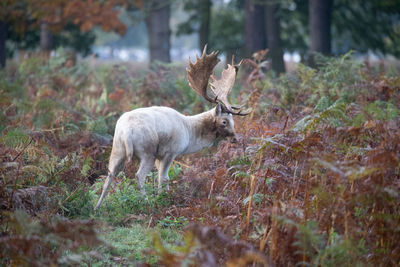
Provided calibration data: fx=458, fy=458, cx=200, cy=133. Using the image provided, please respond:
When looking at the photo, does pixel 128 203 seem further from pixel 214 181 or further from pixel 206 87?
pixel 206 87

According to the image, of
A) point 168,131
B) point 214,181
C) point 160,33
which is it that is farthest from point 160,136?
point 160,33

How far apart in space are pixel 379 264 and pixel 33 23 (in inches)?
749

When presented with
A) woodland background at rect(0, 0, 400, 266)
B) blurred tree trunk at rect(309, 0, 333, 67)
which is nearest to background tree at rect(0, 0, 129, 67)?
woodland background at rect(0, 0, 400, 266)

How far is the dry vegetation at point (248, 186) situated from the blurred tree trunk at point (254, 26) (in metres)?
10.8

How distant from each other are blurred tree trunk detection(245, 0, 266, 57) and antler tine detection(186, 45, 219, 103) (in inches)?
536

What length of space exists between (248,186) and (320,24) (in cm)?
1445

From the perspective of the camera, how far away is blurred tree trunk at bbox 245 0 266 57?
70.4 ft

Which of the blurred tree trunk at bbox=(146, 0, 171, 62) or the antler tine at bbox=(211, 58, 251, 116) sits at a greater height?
the blurred tree trunk at bbox=(146, 0, 171, 62)

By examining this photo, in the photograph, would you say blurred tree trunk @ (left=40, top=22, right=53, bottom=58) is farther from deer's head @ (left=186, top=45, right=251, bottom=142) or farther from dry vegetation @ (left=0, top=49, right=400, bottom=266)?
deer's head @ (left=186, top=45, right=251, bottom=142)

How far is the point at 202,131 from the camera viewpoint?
8.12m

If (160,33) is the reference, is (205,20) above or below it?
above

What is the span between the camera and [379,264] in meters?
4.53

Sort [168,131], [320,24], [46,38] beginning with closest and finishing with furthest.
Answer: [168,131] < [320,24] < [46,38]

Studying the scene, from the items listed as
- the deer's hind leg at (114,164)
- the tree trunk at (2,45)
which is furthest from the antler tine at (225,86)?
the tree trunk at (2,45)
